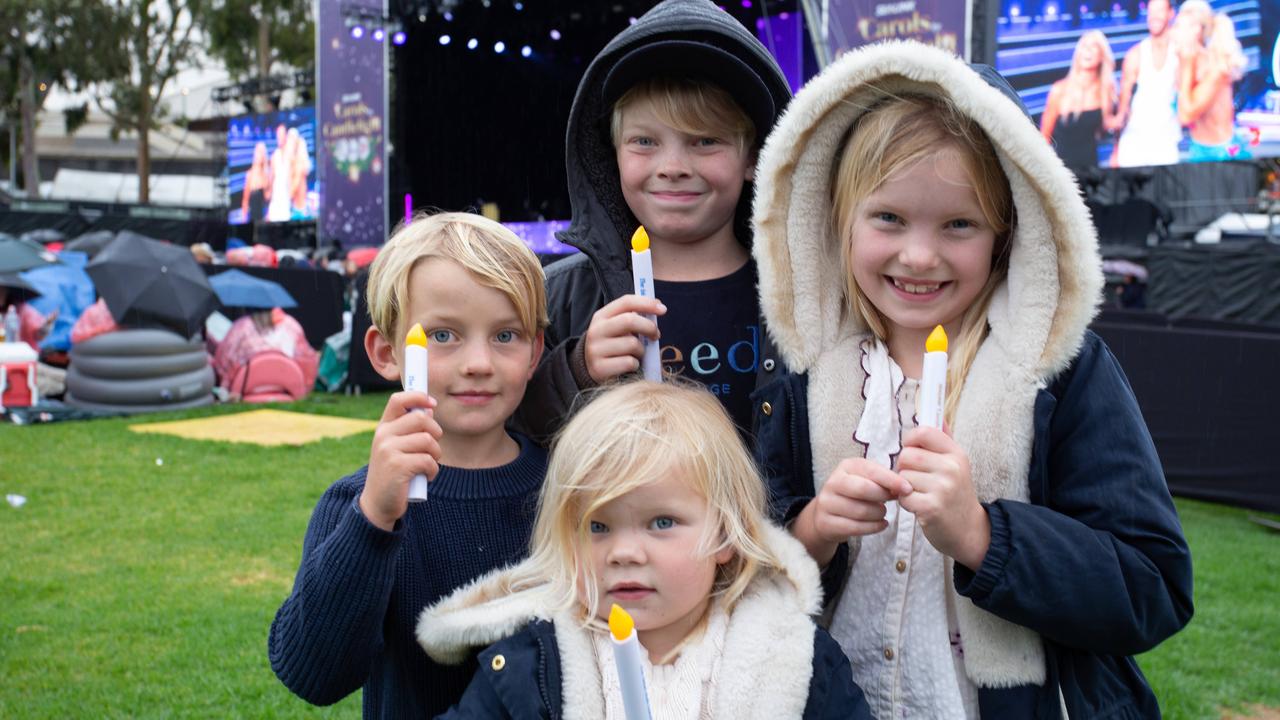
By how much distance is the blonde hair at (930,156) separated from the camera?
152 cm

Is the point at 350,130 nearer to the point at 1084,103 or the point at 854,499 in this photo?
the point at 1084,103

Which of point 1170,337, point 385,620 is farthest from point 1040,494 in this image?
point 1170,337

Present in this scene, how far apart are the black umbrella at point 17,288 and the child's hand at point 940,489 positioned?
12.1 m

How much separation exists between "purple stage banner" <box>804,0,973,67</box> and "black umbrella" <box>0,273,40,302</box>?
8888mm

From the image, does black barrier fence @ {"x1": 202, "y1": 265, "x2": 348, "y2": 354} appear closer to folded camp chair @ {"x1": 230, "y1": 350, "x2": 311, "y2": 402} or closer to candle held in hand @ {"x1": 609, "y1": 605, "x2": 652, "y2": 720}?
folded camp chair @ {"x1": 230, "y1": 350, "x2": 311, "y2": 402}

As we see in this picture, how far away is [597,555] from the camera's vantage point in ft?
4.88

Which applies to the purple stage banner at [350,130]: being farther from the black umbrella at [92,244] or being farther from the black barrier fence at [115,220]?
the black barrier fence at [115,220]

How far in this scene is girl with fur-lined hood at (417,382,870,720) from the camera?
142 cm

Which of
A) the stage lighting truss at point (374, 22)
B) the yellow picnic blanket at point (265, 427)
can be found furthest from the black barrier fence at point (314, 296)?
the stage lighting truss at point (374, 22)

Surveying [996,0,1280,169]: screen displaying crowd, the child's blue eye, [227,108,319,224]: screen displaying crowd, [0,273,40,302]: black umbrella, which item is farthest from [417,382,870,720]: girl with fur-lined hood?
[227,108,319,224]: screen displaying crowd

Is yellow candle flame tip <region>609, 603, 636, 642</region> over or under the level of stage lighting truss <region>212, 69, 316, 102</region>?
under

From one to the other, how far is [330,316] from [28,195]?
25.9 meters

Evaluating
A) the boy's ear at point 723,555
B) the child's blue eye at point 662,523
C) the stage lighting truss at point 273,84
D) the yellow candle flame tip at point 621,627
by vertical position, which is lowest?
the boy's ear at point 723,555

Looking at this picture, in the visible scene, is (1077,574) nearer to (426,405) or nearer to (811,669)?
(811,669)
